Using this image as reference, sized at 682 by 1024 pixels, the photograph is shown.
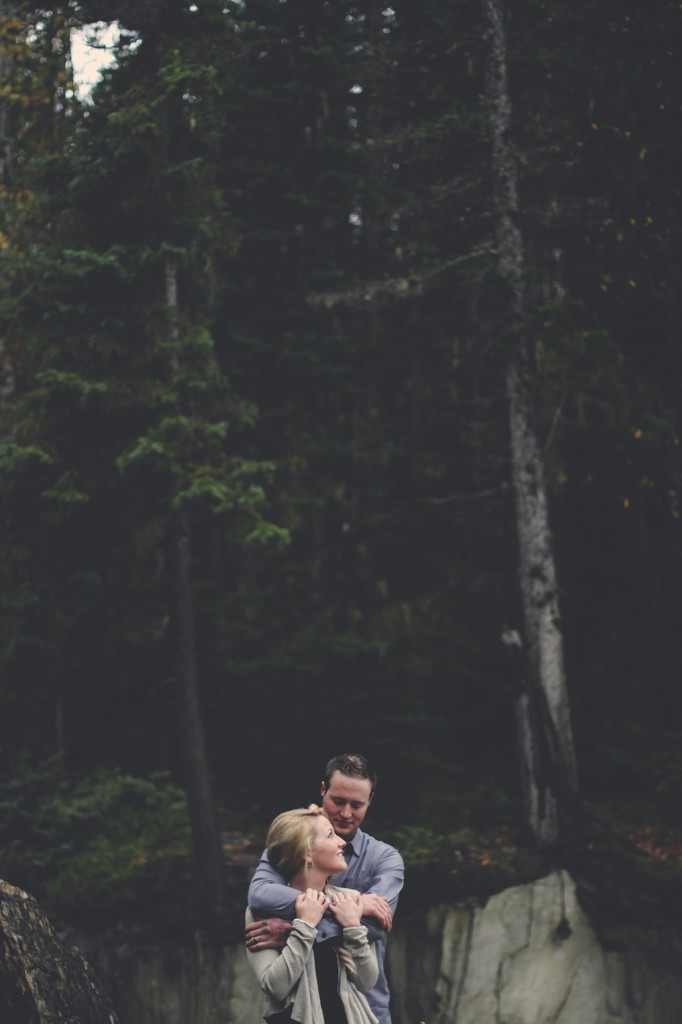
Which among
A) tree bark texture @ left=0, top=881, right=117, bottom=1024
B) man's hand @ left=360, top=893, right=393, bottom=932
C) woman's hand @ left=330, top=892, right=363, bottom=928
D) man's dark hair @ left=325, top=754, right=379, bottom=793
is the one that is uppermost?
man's dark hair @ left=325, top=754, right=379, bottom=793

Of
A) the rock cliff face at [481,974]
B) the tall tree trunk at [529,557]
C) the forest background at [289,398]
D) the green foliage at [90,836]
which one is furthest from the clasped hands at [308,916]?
the tall tree trunk at [529,557]

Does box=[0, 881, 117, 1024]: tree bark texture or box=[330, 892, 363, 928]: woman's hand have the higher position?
box=[330, 892, 363, 928]: woman's hand

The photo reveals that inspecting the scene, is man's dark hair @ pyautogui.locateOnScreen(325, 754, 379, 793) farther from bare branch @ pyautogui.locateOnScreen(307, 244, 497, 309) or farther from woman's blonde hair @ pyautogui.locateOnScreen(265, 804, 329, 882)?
bare branch @ pyautogui.locateOnScreen(307, 244, 497, 309)

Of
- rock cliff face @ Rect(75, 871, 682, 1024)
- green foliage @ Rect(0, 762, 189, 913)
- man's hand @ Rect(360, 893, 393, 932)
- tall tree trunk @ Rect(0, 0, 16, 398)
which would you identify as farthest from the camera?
tall tree trunk @ Rect(0, 0, 16, 398)

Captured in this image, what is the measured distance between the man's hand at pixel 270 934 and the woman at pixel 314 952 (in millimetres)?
36

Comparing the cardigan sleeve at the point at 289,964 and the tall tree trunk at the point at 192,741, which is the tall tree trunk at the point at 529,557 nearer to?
the tall tree trunk at the point at 192,741

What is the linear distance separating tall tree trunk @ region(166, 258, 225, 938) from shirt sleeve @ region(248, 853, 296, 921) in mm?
8610

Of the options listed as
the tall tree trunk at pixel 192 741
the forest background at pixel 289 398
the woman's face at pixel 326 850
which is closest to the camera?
the woman's face at pixel 326 850

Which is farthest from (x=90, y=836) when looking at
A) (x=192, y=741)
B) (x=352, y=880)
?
(x=352, y=880)

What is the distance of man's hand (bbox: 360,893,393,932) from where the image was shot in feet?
14.6

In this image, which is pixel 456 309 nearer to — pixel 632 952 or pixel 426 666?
pixel 426 666

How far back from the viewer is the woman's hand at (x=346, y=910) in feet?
13.9

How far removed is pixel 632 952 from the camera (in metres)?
12.3

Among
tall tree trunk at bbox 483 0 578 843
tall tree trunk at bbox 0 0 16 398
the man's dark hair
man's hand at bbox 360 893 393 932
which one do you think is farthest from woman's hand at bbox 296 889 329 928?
tall tree trunk at bbox 0 0 16 398
